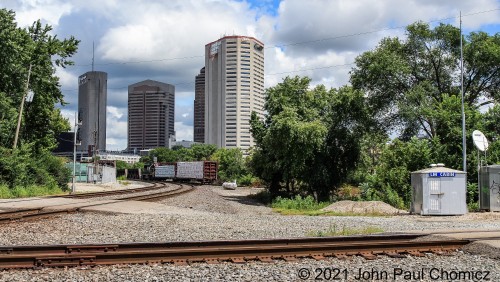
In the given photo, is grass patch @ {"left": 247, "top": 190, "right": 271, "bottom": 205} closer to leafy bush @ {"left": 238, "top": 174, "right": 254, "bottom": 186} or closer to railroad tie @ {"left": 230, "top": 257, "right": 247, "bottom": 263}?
railroad tie @ {"left": 230, "top": 257, "right": 247, "bottom": 263}

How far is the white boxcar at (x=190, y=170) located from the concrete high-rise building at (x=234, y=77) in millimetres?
53809

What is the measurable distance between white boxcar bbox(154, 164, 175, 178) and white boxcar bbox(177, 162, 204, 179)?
2.98 meters

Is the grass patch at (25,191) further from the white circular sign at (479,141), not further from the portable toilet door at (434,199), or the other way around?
the white circular sign at (479,141)

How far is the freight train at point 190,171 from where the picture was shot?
74.2 meters

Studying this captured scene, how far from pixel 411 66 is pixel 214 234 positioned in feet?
114

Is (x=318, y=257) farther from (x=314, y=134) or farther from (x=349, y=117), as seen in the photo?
(x=349, y=117)

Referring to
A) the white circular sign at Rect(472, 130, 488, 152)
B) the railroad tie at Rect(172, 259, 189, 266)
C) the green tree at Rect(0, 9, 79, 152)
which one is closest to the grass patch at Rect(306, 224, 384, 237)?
the railroad tie at Rect(172, 259, 189, 266)

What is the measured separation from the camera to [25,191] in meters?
32.6

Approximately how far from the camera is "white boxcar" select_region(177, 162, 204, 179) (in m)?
74.6

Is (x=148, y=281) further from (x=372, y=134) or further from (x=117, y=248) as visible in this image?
(x=372, y=134)

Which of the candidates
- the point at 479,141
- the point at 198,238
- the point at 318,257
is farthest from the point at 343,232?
the point at 479,141

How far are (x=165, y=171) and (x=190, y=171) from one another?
39.8 feet

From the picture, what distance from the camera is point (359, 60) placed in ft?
140

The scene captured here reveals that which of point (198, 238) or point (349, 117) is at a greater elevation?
point (349, 117)
